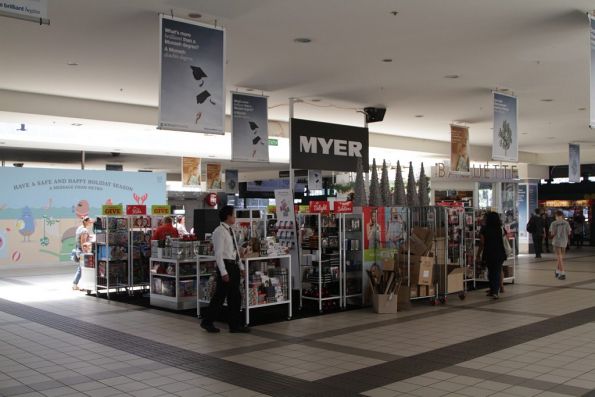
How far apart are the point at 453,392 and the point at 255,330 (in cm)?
342

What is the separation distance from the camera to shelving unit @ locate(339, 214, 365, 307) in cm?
971

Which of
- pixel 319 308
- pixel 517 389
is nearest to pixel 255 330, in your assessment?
pixel 319 308

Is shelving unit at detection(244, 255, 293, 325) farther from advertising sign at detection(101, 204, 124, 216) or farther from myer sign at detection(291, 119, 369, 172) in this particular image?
advertising sign at detection(101, 204, 124, 216)

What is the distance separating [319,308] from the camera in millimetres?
9297

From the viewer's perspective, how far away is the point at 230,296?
778cm

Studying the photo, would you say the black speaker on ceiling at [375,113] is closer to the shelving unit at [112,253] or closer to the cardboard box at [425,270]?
the cardboard box at [425,270]

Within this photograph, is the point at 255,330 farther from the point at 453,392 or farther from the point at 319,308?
the point at 453,392

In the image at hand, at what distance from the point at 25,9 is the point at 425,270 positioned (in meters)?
7.14

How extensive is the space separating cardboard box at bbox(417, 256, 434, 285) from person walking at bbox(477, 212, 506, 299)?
1.15m

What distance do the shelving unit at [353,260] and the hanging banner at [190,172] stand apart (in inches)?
469

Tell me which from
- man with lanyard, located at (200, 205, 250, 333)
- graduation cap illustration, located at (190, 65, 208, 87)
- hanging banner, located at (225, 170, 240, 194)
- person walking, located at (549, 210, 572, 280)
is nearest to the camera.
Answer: graduation cap illustration, located at (190, 65, 208, 87)

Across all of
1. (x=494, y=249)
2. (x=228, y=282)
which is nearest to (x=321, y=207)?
(x=228, y=282)

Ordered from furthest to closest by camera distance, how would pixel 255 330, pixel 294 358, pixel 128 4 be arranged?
pixel 255 330, pixel 128 4, pixel 294 358

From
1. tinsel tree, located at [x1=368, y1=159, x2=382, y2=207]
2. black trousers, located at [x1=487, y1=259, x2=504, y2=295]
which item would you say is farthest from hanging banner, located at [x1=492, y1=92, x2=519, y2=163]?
tinsel tree, located at [x1=368, y1=159, x2=382, y2=207]
